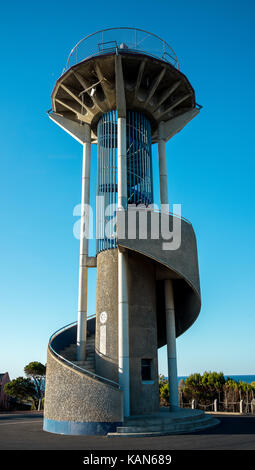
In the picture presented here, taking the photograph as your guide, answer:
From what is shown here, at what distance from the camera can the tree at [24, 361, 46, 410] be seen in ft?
140

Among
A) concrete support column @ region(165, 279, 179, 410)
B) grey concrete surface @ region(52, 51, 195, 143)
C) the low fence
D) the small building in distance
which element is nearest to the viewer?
concrete support column @ region(165, 279, 179, 410)

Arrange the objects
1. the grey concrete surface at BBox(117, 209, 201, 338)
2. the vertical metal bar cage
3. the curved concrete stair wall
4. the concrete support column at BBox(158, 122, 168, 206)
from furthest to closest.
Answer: the concrete support column at BBox(158, 122, 168, 206) < the vertical metal bar cage < the grey concrete surface at BBox(117, 209, 201, 338) < the curved concrete stair wall

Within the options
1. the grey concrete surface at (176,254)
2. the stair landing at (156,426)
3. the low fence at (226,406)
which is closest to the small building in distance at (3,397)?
the low fence at (226,406)

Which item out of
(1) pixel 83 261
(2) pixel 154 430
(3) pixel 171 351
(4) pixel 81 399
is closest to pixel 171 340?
(3) pixel 171 351

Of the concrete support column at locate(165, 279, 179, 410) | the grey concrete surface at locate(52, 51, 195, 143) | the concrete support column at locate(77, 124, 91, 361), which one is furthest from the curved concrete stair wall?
the grey concrete surface at locate(52, 51, 195, 143)

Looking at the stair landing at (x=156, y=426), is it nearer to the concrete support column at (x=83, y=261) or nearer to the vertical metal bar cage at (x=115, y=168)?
the concrete support column at (x=83, y=261)

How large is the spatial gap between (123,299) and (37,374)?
32653mm

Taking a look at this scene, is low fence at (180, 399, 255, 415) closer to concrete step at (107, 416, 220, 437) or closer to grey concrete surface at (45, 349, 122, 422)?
concrete step at (107, 416, 220, 437)

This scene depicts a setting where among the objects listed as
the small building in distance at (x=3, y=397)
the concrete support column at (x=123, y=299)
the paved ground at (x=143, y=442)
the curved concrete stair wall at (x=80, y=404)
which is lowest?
the small building in distance at (x=3, y=397)

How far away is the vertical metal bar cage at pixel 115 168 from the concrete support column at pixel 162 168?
1.98 feet

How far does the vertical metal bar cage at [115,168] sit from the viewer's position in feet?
60.6

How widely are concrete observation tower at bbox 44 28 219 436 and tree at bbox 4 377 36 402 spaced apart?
25.8 meters
